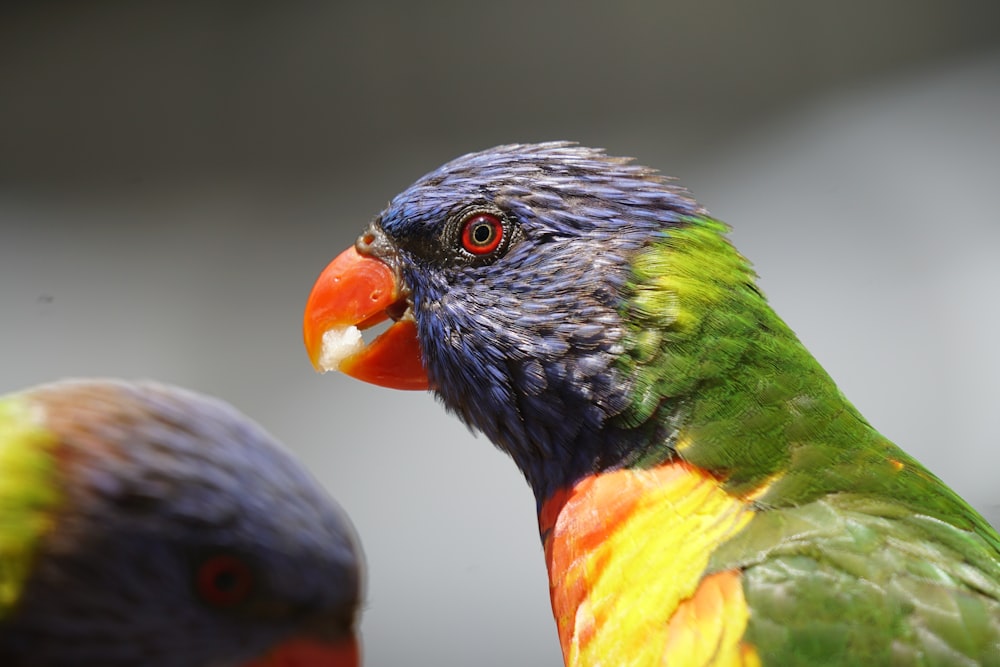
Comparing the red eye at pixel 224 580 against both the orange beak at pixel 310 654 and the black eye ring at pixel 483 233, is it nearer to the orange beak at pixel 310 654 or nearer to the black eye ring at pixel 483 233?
the orange beak at pixel 310 654

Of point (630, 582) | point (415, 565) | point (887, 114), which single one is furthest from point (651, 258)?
point (887, 114)

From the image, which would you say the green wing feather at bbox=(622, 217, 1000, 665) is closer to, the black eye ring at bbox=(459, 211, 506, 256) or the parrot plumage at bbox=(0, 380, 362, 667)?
the black eye ring at bbox=(459, 211, 506, 256)

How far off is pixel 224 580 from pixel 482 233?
2.32 ft

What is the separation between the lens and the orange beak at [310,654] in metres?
0.65

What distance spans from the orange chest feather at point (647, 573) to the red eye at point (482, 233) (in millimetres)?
400

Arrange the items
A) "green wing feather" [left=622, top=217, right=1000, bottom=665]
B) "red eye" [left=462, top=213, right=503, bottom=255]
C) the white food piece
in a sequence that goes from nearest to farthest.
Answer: "green wing feather" [left=622, top=217, right=1000, bottom=665], "red eye" [left=462, top=213, right=503, bottom=255], the white food piece

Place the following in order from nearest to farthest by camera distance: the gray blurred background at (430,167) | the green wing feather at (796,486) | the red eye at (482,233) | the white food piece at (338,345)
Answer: the green wing feather at (796,486) < the red eye at (482,233) < the white food piece at (338,345) < the gray blurred background at (430,167)

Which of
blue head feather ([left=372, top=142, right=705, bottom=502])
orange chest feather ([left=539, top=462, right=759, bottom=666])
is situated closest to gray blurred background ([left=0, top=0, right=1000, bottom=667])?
blue head feather ([left=372, top=142, right=705, bottom=502])

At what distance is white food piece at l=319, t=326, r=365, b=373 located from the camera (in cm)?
129

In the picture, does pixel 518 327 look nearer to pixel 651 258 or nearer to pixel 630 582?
pixel 651 258

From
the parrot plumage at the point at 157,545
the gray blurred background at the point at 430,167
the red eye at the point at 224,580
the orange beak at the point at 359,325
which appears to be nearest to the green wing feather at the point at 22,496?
the parrot plumage at the point at 157,545

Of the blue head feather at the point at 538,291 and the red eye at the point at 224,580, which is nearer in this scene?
the red eye at the point at 224,580

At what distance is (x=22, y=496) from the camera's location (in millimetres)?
612

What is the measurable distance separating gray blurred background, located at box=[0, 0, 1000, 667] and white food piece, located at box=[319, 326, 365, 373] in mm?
1280
